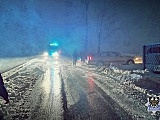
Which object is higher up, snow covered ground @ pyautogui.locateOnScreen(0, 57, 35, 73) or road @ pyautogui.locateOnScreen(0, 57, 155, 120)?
snow covered ground @ pyautogui.locateOnScreen(0, 57, 35, 73)

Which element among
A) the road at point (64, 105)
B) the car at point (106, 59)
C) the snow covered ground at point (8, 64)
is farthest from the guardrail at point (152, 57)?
the snow covered ground at point (8, 64)

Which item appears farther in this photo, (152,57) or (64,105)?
(152,57)

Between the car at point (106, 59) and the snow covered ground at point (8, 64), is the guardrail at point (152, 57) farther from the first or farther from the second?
the snow covered ground at point (8, 64)

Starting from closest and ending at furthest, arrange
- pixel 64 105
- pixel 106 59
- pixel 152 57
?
pixel 64 105 → pixel 152 57 → pixel 106 59

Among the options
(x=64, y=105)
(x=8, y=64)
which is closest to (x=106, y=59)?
(x=8, y=64)

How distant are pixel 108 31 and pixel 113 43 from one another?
3.60 m

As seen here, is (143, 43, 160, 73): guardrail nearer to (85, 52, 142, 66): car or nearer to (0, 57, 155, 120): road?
(0, 57, 155, 120): road

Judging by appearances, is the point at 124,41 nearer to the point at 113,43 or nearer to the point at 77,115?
the point at 113,43

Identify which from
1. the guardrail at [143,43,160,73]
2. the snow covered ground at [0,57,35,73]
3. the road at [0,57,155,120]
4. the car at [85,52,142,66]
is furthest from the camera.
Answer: the car at [85,52,142,66]

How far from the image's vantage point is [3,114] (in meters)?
7.99

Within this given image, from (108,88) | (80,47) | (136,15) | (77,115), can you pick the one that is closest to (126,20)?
(136,15)

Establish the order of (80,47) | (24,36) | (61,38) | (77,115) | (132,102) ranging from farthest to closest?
(24,36)
(61,38)
(80,47)
(132,102)
(77,115)

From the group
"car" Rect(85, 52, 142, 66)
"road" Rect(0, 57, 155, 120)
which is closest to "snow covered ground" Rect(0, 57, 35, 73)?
"car" Rect(85, 52, 142, 66)

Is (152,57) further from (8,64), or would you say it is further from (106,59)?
→ (8,64)
